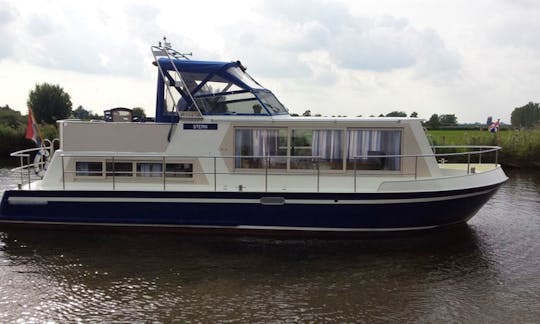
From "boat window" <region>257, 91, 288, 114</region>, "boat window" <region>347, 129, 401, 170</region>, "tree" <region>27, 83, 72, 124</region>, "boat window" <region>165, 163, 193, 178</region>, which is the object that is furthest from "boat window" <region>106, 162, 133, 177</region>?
"tree" <region>27, 83, 72, 124</region>

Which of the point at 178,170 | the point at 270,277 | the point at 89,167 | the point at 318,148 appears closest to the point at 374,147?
the point at 318,148

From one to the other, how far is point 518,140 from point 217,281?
2276 centimetres

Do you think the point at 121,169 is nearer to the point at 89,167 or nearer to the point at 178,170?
the point at 89,167

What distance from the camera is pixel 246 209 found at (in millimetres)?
9742

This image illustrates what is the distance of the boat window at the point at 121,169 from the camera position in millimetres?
10781

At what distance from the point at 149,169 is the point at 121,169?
2.26 ft

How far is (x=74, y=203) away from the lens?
10094 millimetres

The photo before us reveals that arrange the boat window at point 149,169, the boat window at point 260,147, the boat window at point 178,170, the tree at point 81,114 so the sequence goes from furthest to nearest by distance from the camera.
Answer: the tree at point 81,114 < the boat window at point 149,169 < the boat window at point 178,170 < the boat window at point 260,147

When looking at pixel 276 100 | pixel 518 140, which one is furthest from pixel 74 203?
pixel 518 140

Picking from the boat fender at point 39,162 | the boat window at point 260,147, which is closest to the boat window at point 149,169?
the boat window at point 260,147

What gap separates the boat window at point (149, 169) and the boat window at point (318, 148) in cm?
325

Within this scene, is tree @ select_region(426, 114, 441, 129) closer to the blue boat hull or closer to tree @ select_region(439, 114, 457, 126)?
tree @ select_region(439, 114, 457, 126)

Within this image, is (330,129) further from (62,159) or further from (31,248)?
(31,248)

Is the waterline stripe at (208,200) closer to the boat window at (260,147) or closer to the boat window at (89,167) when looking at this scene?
the boat window at (89,167)
